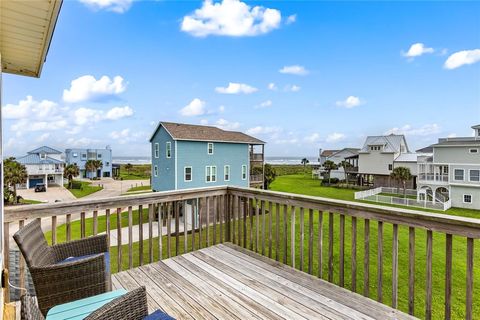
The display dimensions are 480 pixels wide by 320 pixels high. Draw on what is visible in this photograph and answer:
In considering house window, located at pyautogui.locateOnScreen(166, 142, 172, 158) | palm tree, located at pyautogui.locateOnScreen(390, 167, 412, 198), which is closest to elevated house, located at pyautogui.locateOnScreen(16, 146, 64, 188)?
house window, located at pyautogui.locateOnScreen(166, 142, 172, 158)

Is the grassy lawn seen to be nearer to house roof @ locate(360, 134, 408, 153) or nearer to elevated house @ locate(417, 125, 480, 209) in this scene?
house roof @ locate(360, 134, 408, 153)

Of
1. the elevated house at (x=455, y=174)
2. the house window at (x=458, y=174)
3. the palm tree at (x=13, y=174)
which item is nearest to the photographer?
the elevated house at (x=455, y=174)

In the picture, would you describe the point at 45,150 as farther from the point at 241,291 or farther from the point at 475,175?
the point at 475,175

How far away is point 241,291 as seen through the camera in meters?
2.63

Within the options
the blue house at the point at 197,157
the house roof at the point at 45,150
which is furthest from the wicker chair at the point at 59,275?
the house roof at the point at 45,150

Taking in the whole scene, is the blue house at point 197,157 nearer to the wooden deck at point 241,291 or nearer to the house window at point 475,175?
the wooden deck at point 241,291

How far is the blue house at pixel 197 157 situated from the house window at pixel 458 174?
578 inches

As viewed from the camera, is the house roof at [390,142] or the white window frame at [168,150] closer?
the white window frame at [168,150]

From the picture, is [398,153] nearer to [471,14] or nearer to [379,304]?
[471,14]

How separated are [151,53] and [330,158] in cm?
3308

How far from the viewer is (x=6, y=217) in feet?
7.70

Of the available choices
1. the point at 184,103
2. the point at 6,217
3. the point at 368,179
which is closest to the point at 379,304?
the point at 6,217

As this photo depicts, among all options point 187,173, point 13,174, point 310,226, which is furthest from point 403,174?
point 13,174

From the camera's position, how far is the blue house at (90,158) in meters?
40.0
